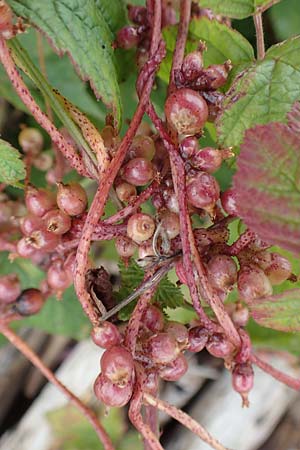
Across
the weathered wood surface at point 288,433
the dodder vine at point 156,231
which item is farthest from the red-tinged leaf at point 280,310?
the weathered wood surface at point 288,433

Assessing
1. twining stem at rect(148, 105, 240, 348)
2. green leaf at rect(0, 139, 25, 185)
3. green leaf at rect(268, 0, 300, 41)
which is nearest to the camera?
twining stem at rect(148, 105, 240, 348)

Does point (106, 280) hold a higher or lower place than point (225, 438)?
higher

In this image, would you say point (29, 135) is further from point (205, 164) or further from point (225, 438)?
point (225, 438)

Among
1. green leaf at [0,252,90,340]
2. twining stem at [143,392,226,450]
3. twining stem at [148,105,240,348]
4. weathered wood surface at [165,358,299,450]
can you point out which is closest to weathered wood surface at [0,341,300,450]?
weathered wood surface at [165,358,299,450]

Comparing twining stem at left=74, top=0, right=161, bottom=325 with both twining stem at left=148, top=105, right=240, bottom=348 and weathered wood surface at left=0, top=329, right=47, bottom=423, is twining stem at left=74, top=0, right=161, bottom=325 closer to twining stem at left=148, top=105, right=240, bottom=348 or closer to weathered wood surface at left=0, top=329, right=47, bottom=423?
twining stem at left=148, top=105, right=240, bottom=348

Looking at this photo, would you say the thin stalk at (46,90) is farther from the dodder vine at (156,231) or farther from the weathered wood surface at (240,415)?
the weathered wood surface at (240,415)

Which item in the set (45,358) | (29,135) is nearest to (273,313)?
(29,135)
